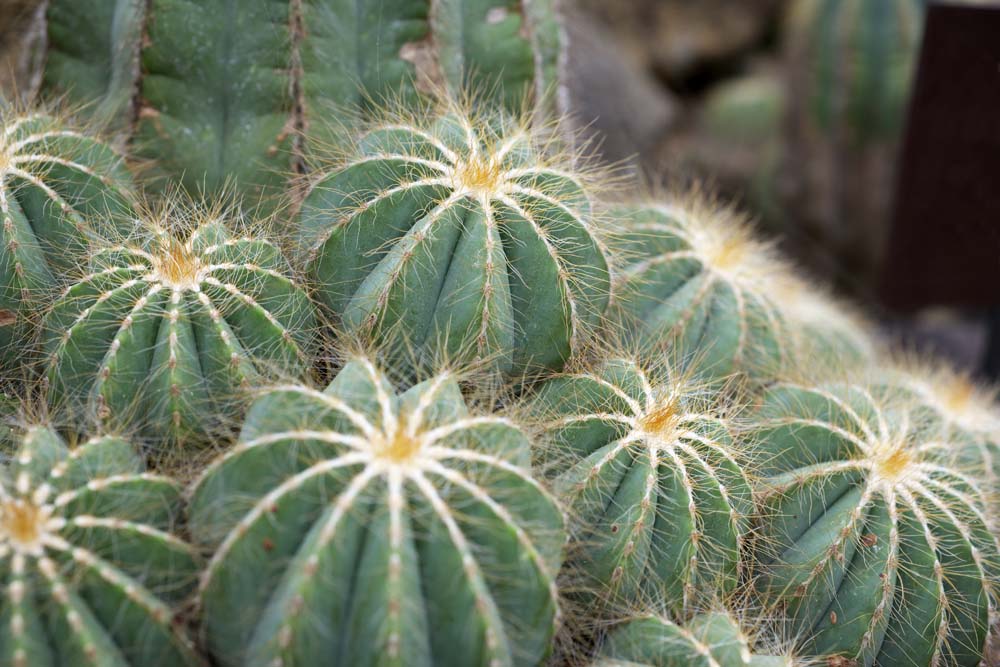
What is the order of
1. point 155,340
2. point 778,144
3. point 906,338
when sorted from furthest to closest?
1. point 778,144
2. point 906,338
3. point 155,340

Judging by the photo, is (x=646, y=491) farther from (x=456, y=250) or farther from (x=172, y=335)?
(x=172, y=335)

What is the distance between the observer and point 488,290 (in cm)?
192

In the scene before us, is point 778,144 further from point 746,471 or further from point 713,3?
point 746,471

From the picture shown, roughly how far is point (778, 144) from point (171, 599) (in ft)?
19.2

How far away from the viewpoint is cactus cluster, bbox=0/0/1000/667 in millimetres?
Result: 1512

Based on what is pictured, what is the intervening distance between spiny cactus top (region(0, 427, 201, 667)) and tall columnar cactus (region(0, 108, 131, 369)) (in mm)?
434

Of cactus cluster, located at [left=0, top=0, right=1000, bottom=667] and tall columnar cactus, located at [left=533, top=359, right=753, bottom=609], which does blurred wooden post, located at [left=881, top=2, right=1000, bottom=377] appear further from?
tall columnar cactus, located at [left=533, top=359, right=753, bottom=609]

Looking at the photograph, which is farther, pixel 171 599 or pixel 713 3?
pixel 713 3

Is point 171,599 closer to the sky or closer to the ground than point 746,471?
closer to the ground

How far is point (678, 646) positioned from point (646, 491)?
295mm

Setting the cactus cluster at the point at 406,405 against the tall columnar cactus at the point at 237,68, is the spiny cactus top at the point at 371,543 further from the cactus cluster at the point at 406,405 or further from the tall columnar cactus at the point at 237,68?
the tall columnar cactus at the point at 237,68

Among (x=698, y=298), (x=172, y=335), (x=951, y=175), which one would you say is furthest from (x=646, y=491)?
(x=951, y=175)

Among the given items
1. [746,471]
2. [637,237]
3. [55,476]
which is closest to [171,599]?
[55,476]

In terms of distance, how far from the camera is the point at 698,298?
8.20ft
